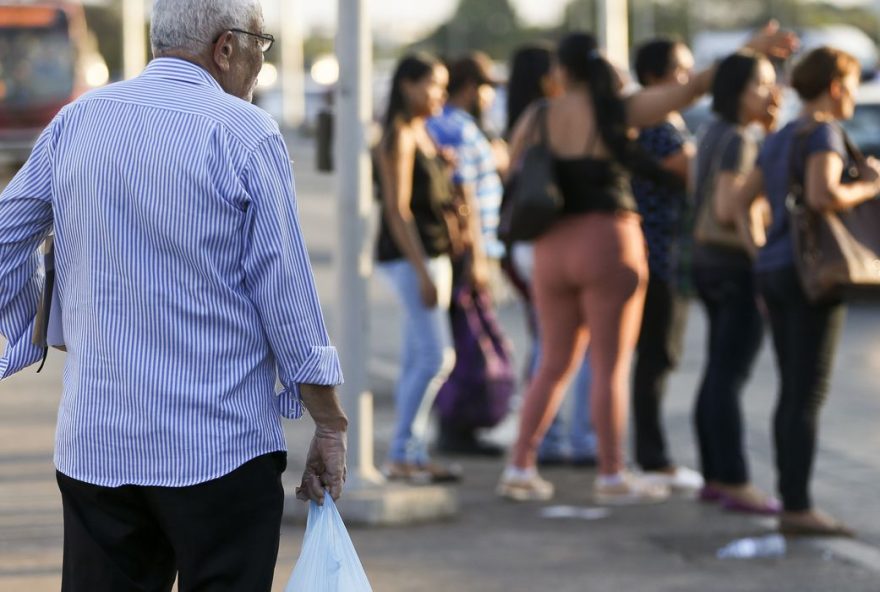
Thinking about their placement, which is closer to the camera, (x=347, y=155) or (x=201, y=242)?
(x=201, y=242)

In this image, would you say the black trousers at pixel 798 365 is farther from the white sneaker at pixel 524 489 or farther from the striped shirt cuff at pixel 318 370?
the striped shirt cuff at pixel 318 370

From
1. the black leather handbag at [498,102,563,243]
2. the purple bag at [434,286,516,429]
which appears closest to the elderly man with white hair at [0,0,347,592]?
the black leather handbag at [498,102,563,243]

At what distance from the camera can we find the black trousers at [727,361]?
6.62m

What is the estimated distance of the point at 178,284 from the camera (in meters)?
2.98

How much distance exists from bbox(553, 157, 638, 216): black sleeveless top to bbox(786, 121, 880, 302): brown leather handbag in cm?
85

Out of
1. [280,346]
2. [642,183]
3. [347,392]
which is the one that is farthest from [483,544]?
[280,346]

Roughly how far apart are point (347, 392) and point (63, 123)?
3.50m

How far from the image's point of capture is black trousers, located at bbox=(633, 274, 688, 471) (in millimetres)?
7066

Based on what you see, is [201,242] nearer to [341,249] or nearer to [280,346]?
[280,346]

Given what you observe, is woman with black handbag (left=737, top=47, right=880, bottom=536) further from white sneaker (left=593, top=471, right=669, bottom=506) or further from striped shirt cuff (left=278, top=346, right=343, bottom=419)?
striped shirt cuff (left=278, top=346, right=343, bottom=419)

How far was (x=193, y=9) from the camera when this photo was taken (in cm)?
308

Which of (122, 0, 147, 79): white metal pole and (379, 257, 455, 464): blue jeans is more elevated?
(379, 257, 455, 464): blue jeans

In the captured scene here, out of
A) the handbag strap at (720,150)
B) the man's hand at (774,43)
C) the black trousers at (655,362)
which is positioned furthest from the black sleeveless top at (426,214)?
the man's hand at (774,43)

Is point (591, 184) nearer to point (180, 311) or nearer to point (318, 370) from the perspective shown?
point (318, 370)
